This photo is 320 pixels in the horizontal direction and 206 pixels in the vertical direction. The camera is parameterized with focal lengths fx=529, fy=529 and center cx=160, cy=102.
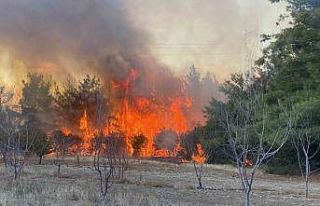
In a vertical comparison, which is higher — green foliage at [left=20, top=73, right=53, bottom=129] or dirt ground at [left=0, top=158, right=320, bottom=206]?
green foliage at [left=20, top=73, right=53, bottom=129]

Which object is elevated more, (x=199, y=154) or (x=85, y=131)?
(x=85, y=131)

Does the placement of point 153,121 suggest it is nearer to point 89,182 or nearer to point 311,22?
point 311,22

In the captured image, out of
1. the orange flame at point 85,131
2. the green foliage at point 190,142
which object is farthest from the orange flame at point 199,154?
the orange flame at point 85,131

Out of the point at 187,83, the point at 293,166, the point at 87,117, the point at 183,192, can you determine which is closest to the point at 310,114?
the point at 293,166

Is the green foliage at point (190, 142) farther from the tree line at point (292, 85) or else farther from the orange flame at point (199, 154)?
the tree line at point (292, 85)

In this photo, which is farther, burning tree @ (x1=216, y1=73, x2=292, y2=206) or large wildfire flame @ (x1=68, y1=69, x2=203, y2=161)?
large wildfire flame @ (x1=68, y1=69, x2=203, y2=161)

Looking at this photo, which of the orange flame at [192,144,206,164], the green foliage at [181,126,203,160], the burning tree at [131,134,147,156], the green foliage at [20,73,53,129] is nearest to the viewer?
the orange flame at [192,144,206,164]

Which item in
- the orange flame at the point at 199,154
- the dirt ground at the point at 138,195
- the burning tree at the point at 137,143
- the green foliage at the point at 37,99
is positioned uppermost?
the green foliage at the point at 37,99

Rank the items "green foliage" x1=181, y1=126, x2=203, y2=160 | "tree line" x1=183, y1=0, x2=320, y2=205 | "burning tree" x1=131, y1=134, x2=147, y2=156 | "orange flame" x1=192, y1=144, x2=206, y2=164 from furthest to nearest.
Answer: "burning tree" x1=131, y1=134, x2=147, y2=156 → "green foliage" x1=181, y1=126, x2=203, y2=160 → "orange flame" x1=192, y1=144, x2=206, y2=164 → "tree line" x1=183, y1=0, x2=320, y2=205

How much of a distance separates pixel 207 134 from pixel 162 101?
17.6 metres

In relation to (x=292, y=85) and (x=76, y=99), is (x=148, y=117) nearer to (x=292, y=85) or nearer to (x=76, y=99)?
(x=76, y=99)

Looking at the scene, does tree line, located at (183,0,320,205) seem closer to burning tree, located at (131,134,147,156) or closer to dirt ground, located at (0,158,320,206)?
dirt ground, located at (0,158,320,206)

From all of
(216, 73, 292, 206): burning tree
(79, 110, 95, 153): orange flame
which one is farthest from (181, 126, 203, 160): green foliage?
(216, 73, 292, 206): burning tree

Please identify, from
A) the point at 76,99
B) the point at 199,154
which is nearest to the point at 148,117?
the point at 76,99
